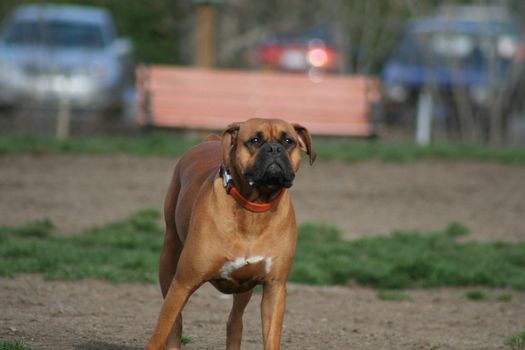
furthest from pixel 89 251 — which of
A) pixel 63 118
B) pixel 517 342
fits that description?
pixel 63 118

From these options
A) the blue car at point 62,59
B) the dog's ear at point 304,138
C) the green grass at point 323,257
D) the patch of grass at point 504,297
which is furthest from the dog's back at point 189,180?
the blue car at point 62,59

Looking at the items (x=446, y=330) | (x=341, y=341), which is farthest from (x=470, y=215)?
(x=341, y=341)

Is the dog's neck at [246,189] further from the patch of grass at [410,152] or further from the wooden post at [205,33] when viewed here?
the wooden post at [205,33]

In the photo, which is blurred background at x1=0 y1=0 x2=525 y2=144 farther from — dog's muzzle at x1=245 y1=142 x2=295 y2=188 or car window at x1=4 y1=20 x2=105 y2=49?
dog's muzzle at x1=245 y1=142 x2=295 y2=188

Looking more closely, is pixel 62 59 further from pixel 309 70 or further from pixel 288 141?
pixel 288 141

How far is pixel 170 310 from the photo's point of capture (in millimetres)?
5770

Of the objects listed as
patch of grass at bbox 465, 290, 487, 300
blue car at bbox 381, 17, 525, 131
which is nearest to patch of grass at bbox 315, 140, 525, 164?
blue car at bbox 381, 17, 525, 131

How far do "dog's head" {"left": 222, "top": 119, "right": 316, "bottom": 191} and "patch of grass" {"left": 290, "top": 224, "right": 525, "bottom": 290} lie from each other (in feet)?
12.3

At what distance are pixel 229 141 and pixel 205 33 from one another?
12.7m

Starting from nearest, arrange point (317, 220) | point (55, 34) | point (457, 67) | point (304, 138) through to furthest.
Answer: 1. point (304, 138)
2. point (317, 220)
3. point (457, 67)
4. point (55, 34)

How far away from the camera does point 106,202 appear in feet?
40.8

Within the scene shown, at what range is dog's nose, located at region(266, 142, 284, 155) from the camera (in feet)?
18.3

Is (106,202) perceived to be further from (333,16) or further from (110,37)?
(333,16)

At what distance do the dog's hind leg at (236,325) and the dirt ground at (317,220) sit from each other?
0.42 m
